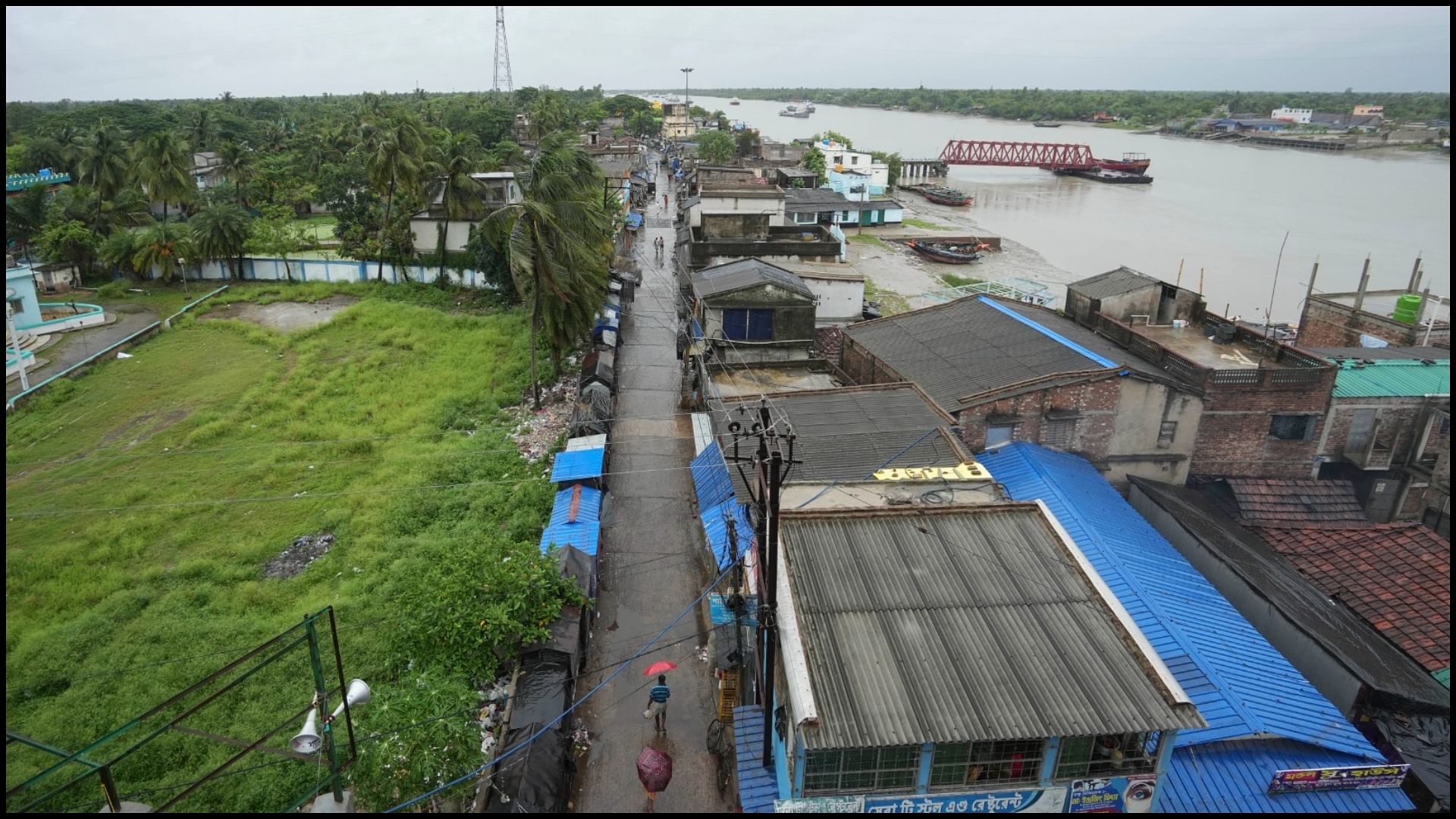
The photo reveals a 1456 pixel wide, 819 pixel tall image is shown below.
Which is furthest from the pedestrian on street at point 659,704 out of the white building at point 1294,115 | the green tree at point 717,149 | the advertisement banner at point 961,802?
the white building at point 1294,115

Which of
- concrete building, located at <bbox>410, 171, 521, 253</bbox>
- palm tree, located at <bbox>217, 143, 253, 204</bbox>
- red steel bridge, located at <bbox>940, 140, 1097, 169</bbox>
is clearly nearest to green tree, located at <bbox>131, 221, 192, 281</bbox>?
concrete building, located at <bbox>410, 171, 521, 253</bbox>

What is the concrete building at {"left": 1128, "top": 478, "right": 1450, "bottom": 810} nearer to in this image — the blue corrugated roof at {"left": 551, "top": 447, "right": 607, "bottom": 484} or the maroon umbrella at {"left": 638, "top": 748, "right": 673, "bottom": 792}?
the maroon umbrella at {"left": 638, "top": 748, "right": 673, "bottom": 792}

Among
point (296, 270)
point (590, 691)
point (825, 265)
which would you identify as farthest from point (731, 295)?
point (296, 270)

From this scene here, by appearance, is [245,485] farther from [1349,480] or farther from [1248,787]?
[1349,480]

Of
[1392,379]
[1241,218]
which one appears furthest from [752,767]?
[1241,218]

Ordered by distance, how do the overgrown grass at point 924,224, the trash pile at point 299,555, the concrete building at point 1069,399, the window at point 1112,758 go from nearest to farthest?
the window at point 1112,758 → the trash pile at point 299,555 → the concrete building at point 1069,399 → the overgrown grass at point 924,224

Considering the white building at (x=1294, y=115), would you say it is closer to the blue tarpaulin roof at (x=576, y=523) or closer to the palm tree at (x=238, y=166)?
the palm tree at (x=238, y=166)

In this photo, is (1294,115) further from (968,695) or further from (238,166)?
(968,695)
